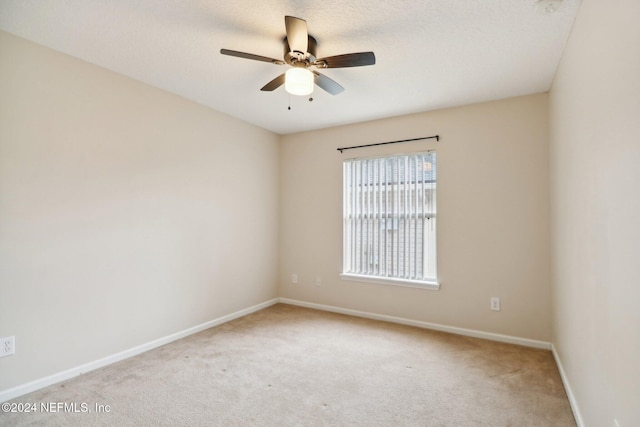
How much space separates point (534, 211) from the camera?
3.02 meters

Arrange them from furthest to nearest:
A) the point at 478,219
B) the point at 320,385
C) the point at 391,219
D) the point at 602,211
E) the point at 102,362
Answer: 1. the point at 391,219
2. the point at 478,219
3. the point at 102,362
4. the point at 320,385
5. the point at 602,211

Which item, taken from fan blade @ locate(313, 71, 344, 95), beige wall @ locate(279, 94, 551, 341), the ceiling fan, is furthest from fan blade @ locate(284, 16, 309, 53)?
beige wall @ locate(279, 94, 551, 341)

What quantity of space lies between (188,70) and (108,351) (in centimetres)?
250

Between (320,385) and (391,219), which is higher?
(391,219)

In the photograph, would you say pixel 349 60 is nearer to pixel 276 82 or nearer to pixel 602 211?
pixel 276 82

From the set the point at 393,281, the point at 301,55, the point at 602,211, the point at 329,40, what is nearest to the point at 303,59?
the point at 301,55

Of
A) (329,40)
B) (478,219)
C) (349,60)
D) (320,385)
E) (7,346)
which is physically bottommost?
(320,385)

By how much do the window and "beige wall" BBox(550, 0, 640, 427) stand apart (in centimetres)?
140

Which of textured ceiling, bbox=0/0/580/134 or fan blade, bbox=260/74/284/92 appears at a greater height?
textured ceiling, bbox=0/0/580/134

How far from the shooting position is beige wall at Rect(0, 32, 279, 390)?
85.0 inches

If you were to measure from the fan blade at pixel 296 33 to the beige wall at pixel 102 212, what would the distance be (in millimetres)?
1808

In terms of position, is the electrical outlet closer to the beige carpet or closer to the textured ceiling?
the beige carpet

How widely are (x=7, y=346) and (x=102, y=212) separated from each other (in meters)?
1.08

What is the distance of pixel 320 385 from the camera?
2318mm
